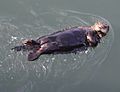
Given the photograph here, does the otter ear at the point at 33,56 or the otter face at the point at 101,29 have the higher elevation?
the otter face at the point at 101,29

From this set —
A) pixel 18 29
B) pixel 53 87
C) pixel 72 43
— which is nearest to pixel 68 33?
pixel 72 43

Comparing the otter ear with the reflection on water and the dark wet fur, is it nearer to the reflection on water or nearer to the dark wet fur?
the dark wet fur

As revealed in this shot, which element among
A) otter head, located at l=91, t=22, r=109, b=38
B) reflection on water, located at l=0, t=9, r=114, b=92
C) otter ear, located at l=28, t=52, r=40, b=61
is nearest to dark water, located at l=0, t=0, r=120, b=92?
reflection on water, located at l=0, t=9, r=114, b=92

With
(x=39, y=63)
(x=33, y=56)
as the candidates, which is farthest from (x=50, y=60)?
(x=33, y=56)

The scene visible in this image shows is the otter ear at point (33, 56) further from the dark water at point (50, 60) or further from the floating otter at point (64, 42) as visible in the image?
the dark water at point (50, 60)

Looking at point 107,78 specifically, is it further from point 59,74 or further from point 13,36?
point 13,36

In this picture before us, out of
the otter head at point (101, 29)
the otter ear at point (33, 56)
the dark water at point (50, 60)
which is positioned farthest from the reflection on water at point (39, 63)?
the otter ear at point (33, 56)
